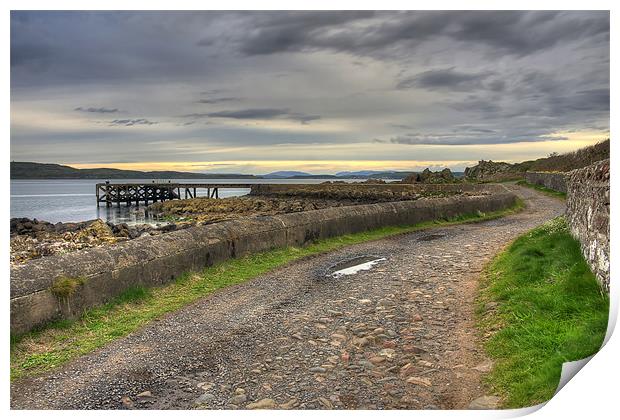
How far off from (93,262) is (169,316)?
1.23m

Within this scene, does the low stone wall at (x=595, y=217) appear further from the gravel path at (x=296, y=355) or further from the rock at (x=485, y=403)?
the rock at (x=485, y=403)

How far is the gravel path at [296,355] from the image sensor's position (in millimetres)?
4289

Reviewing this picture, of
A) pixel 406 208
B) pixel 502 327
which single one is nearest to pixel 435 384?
pixel 502 327

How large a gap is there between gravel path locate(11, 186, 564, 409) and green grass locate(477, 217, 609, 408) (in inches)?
9.6

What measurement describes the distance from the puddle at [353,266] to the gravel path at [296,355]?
73 cm

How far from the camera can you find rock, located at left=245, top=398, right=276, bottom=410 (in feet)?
13.5

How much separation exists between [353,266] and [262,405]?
579 centimetres

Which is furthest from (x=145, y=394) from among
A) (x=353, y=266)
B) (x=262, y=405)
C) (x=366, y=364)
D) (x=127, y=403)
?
(x=353, y=266)

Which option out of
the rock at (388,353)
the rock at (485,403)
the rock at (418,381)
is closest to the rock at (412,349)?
the rock at (388,353)

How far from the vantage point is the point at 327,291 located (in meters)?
7.78

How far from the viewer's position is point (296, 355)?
516cm

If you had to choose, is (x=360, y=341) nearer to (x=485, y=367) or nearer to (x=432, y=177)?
(x=485, y=367)

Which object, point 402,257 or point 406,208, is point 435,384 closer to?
point 402,257
